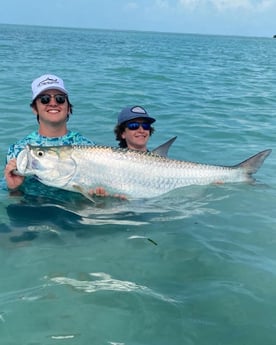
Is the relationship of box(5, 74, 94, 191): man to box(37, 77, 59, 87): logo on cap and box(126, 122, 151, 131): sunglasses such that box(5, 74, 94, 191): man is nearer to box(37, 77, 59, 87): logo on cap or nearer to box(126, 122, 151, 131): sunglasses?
box(37, 77, 59, 87): logo on cap

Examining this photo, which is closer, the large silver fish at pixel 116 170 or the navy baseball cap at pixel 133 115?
the large silver fish at pixel 116 170

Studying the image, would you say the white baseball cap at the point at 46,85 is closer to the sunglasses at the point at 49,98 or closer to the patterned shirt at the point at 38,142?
the sunglasses at the point at 49,98

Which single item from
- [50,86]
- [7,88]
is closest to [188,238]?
[50,86]

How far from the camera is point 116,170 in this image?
18.6ft

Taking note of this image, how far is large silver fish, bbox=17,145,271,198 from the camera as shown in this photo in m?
5.35

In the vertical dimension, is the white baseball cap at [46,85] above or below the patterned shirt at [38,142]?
above

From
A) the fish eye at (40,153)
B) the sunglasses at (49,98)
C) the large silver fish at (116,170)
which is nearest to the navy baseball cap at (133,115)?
the large silver fish at (116,170)

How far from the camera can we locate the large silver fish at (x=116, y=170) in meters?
5.35

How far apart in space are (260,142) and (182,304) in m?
7.89

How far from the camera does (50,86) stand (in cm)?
579

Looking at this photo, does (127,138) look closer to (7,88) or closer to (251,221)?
(251,221)

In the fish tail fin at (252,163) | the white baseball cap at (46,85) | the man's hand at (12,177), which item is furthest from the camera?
the fish tail fin at (252,163)

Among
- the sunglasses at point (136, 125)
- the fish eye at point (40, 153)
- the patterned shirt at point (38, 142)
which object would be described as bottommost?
the fish eye at point (40, 153)

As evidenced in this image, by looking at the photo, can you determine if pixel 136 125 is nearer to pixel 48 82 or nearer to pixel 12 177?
pixel 48 82
